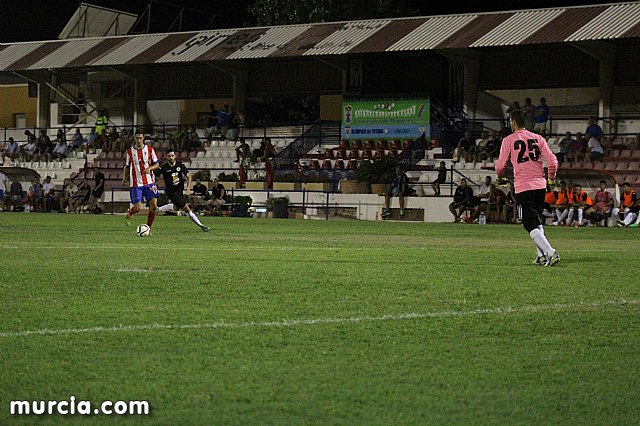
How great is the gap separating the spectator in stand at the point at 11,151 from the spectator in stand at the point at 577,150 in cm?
2632

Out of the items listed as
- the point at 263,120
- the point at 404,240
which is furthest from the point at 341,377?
the point at 263,120

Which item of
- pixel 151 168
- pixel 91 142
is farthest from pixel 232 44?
pixel 151 168

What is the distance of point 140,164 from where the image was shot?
22.4 meters

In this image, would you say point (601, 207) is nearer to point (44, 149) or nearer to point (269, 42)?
point (269, 42)

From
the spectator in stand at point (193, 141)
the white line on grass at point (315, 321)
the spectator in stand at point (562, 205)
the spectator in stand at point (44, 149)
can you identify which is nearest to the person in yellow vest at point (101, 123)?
the spectator in stand at point (44, 149)

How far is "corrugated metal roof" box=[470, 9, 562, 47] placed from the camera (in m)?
38.2

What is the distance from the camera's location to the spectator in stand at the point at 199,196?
39188 millimetres

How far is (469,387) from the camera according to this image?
227 inches

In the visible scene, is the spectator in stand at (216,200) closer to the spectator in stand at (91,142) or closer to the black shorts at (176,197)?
the spectator in stand at (91,142)

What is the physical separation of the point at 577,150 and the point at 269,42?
14907 mm

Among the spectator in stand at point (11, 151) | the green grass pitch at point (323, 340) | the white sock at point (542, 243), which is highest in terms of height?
the spectator in stand at point (11, 151)

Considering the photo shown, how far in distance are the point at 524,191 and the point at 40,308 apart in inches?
298

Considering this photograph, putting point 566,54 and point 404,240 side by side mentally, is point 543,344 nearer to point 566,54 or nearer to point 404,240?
point 404,240

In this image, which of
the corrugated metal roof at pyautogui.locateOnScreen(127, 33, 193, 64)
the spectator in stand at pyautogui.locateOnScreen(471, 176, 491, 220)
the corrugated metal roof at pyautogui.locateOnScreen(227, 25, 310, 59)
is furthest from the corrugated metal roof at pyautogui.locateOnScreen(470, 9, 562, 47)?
the corrugated metal roof at pyautogui.locateOnScreen(127, 33, 193, 64)
